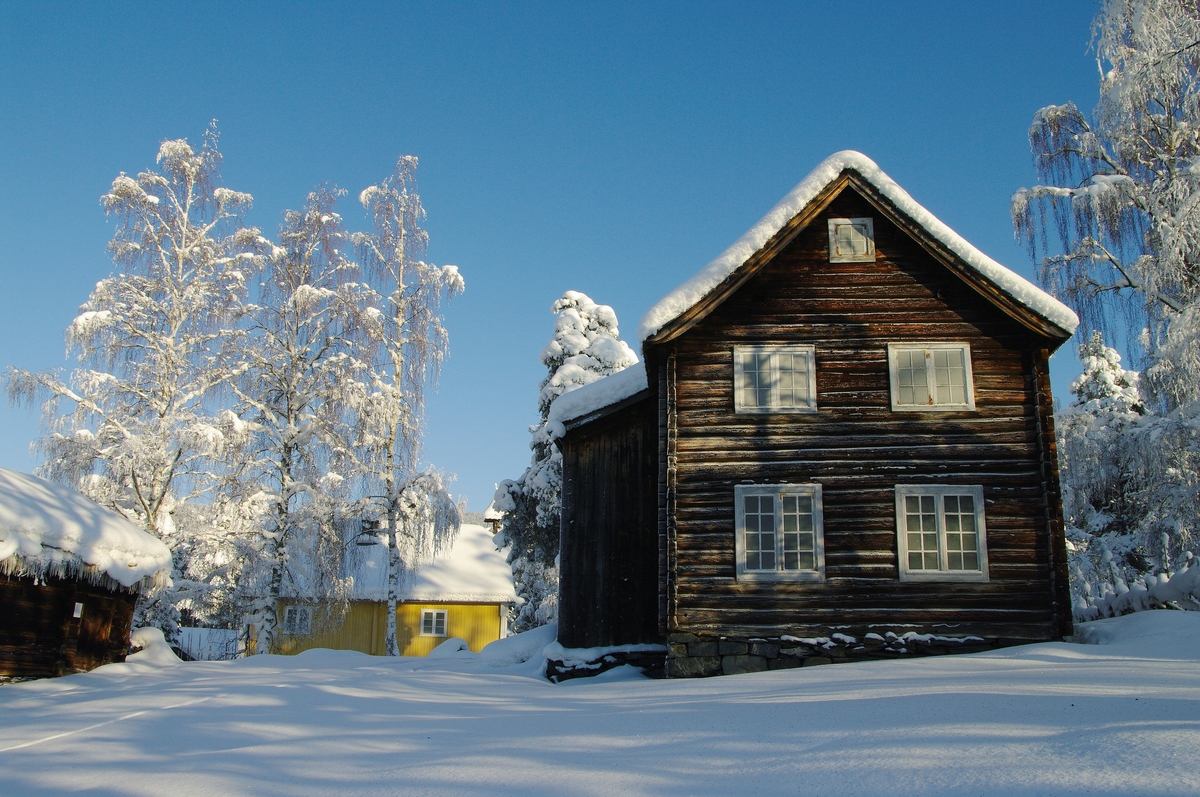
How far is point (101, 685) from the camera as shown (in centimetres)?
1523

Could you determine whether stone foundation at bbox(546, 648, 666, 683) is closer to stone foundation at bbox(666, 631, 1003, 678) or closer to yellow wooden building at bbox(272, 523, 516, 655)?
stone foundation at bbox(666, 631, 1003, 678)

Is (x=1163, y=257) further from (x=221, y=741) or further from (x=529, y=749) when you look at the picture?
(x=221, y=741)

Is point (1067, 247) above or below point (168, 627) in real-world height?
above

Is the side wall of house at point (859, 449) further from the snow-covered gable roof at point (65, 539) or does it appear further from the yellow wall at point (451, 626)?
the yellow wall at point (451, 626)

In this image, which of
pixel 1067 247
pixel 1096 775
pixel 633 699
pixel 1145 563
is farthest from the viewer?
pixel 1145 563

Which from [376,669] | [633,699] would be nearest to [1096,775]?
[633,699]

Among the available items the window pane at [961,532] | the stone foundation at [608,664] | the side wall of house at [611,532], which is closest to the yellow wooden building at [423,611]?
the side wall of house at [611,532]

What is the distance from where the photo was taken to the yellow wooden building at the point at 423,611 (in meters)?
35.8

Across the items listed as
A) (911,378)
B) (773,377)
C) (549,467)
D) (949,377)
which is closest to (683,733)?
(773,377)

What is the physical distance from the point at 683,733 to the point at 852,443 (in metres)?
8.10

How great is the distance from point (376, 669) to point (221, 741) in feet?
28.8

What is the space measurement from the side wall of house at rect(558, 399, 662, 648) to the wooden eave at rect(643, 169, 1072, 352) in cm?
268

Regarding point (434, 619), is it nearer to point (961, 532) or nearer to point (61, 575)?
point (61, 575)

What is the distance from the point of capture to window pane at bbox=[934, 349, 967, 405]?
48.3ft
